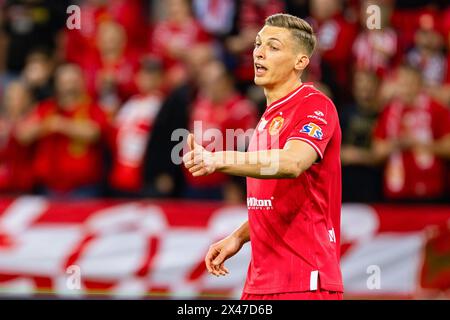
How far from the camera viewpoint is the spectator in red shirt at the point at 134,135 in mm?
11188

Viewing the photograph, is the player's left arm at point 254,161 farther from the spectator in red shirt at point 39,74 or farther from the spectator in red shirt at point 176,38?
the spectator in red shirt at point 39,74

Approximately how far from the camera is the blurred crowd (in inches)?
422

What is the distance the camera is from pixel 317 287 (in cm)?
535

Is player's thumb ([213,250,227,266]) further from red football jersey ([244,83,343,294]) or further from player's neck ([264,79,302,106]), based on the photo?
player's neck ([264,79,302,106])

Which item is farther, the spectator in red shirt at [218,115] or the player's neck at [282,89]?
the spectator in red shirt at [218,115]

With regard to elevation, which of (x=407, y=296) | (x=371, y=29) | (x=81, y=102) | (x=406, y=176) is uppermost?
(x=371, y=29)

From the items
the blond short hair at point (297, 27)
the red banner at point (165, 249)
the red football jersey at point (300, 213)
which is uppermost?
the blond short hair at point (297, 27)

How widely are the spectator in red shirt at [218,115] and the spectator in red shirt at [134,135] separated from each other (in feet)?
1.73

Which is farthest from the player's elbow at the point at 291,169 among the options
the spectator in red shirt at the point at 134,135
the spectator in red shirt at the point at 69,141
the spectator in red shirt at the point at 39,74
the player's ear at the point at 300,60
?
the spectator in red shirt at the point at 39,74

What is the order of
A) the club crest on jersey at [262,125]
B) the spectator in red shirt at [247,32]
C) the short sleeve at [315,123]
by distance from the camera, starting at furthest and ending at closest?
the spectator in red shirt at [247,32]
the club crest on jersey at [262,125]
the short sleeve at [315,123]

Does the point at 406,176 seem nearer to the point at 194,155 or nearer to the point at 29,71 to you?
the point at 29,71

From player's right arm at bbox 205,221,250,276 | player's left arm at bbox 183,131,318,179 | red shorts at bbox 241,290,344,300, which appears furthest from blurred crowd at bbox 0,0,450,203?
player's left arm at bbox 183,131,318,179

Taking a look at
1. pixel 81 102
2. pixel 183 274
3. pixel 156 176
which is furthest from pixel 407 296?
pixel 81 102

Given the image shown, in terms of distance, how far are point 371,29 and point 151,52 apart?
281cm
